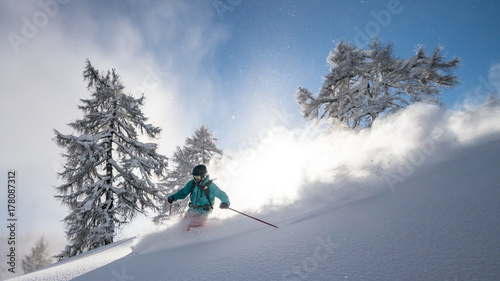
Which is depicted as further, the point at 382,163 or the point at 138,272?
the point at 382,163

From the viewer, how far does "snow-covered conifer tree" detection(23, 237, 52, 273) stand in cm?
2903

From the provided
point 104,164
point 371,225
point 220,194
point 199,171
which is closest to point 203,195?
point 220,194

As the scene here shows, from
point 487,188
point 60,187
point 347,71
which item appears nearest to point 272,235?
point 487,188

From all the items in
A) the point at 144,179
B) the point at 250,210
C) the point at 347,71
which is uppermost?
the point at 347,71

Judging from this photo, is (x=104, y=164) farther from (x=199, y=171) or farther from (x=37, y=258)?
(x=37, y=258)

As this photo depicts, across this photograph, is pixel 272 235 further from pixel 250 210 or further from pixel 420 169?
pixel 420 169

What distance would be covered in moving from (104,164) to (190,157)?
8.34m

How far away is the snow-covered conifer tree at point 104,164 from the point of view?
964 centimetres

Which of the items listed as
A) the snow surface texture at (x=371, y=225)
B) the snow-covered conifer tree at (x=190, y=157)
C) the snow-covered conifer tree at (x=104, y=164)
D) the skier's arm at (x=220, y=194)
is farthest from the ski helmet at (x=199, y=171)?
the snow-covered conifer tree at (x=190, y=157)

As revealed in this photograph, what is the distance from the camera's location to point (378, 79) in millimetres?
12609

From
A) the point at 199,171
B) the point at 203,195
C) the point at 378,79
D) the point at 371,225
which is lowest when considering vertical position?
the point at 371,225

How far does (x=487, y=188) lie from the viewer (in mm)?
2205

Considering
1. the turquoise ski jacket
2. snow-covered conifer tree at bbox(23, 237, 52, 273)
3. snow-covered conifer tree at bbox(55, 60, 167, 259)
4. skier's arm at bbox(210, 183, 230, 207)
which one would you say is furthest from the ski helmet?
snow-covered conifer tree at bbox(23, 237, 52, 273)

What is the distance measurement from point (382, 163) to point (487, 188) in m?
2.22
